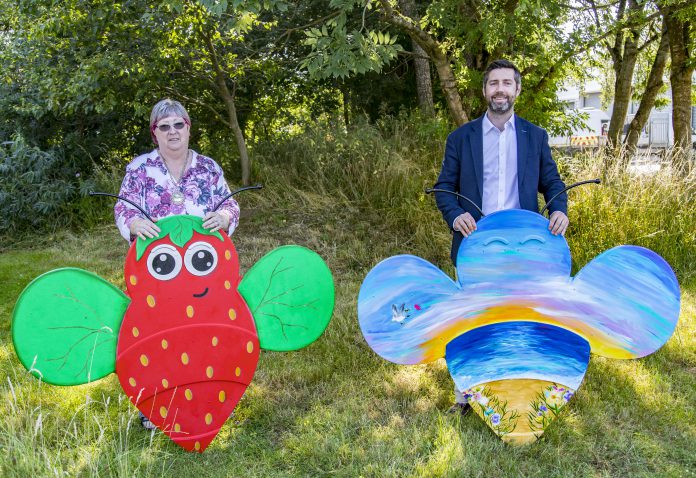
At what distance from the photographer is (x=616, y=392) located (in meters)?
3.29

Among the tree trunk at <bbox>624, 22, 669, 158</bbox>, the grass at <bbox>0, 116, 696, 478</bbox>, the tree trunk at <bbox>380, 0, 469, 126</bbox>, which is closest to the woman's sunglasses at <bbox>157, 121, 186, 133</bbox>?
the grass at <bbox>0, 116, 696, 478</bbox>

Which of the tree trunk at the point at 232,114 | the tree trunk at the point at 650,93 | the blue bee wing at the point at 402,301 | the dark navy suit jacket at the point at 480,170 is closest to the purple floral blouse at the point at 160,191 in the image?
the blue bee wing at the point at 402,301

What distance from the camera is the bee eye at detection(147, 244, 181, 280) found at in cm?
265

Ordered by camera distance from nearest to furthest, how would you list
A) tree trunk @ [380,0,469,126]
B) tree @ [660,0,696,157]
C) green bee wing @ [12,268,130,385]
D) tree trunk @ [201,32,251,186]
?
1. green bee wing @ [12,268,130,385]
2. tree trunk @ [380,0,469,126]
3. tree @ [660,0,696,157]
4. tree trunk @ [201,32,251,186]

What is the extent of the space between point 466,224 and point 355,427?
117cm

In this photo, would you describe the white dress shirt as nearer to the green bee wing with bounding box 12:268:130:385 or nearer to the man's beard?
the man's beard

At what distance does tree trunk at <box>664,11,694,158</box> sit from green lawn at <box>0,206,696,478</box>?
3.47 meters

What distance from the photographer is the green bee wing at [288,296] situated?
9.37 feet

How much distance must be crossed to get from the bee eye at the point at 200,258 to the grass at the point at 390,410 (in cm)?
67

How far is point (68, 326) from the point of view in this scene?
2525 mm

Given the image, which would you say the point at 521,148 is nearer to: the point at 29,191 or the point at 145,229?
the point at 145,229

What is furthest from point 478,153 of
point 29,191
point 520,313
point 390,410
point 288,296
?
point 29,191

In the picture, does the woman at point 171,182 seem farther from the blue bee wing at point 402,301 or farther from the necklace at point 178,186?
the blue bee wing at point 402,301

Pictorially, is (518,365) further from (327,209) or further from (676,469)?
(327,209)
